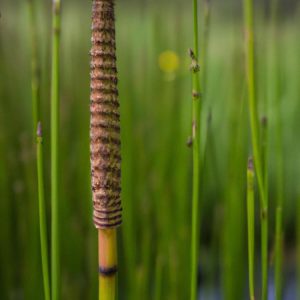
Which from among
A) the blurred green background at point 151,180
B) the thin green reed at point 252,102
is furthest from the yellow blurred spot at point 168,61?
the thin green reed at point 252,102

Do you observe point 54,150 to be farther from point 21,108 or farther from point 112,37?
point 21,108

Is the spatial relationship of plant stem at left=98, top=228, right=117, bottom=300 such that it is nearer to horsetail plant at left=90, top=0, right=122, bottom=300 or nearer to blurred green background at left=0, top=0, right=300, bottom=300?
horsetail plant at left=90, top=0, right=122, bottom=300

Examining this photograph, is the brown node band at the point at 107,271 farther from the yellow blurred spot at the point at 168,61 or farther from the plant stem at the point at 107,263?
the yellow blurred spot at the point at 168,61

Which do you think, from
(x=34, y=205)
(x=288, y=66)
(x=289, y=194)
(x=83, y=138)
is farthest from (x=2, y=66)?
(x=288, y=66)

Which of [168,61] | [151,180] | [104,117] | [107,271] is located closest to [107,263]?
[107,271]

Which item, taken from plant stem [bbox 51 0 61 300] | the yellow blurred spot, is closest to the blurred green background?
the yellow blurred spot
